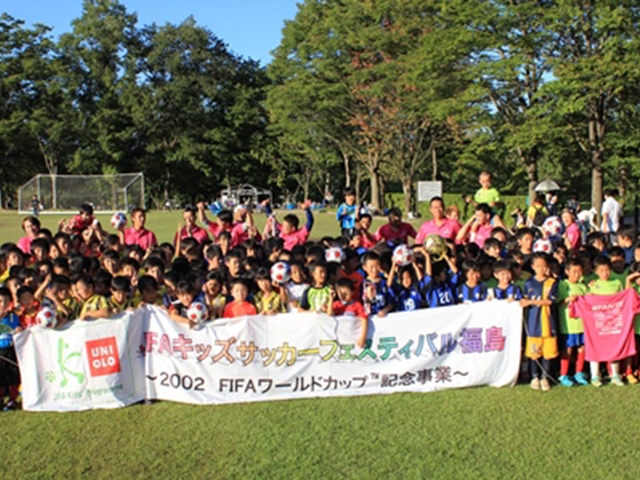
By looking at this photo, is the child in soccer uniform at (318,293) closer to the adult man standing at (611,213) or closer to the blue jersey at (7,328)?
the blue jersey at (7,328)

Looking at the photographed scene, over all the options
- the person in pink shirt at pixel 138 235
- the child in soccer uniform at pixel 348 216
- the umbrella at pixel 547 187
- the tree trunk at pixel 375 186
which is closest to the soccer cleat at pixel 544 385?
the child in soccer uniform at pixel 348 216

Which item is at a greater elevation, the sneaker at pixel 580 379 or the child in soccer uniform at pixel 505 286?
the child in soccer uniform at pixel 505 286

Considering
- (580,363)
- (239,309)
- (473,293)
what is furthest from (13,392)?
(580,363)

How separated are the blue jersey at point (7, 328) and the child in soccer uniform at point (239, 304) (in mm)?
1927

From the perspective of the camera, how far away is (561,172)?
150 ft

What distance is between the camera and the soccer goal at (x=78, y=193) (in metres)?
37.8

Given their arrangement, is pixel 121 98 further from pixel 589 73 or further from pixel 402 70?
pixel 589 73

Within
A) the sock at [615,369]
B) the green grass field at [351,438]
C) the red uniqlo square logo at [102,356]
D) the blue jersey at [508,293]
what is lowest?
the green grass field at [351,438]

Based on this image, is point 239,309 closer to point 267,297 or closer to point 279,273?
point 267,297

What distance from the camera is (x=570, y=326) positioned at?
639 cm

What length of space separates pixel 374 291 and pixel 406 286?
491 mm

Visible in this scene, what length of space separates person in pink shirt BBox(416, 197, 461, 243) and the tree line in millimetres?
15648

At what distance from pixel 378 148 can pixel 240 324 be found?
31193 millimetres

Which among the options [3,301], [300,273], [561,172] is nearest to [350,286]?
[300,273]
